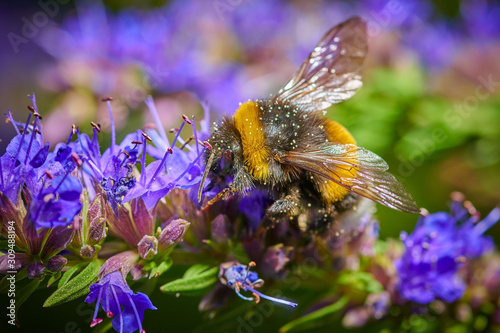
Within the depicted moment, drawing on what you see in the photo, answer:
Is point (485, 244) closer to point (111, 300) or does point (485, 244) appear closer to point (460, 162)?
point (460, 162)

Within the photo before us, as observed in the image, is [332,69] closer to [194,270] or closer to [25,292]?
[194,270]

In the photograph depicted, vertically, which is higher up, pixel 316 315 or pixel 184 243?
pixel 184 243

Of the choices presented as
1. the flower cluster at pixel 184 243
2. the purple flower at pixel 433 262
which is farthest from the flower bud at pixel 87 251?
the purple flower at pixel 433 262

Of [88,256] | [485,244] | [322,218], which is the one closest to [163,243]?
[88,256]

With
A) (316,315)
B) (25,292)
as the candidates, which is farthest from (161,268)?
(316,315)

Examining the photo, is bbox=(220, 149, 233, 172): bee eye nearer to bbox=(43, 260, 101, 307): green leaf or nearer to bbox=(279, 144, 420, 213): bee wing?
bbox=(279, 144, 420, 213): bee wing

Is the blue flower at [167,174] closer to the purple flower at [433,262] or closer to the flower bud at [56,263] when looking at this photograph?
the flower bud at [56,263]
